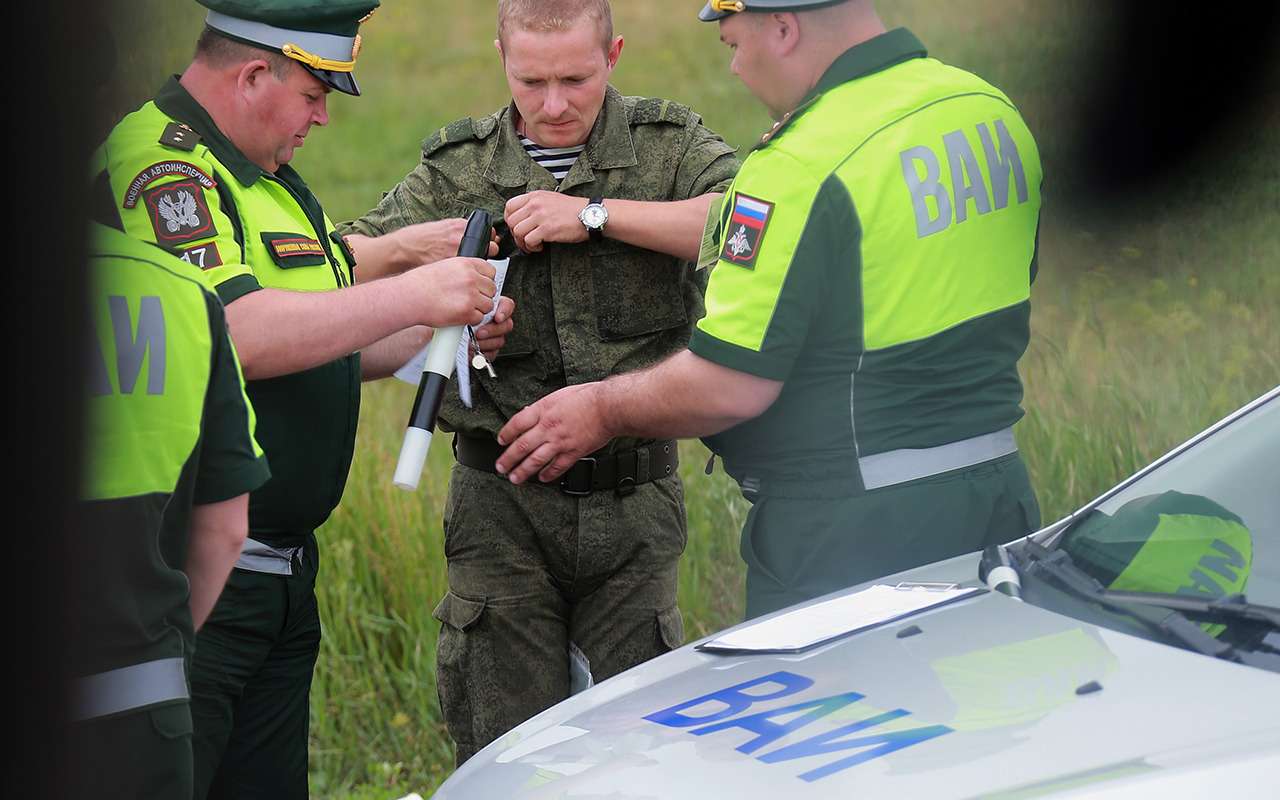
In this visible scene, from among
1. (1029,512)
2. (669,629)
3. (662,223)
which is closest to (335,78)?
(662,223)

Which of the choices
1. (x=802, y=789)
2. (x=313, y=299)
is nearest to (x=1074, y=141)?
(x=313, y=299)

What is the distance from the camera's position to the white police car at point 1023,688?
6.32 ft

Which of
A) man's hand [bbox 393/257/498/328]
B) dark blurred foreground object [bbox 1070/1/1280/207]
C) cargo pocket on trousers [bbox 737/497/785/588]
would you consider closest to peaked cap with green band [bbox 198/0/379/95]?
man's hand [bbox 393/257/498/328]

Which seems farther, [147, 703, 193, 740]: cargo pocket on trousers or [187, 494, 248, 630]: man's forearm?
[187, 494, 248, 630]: man's forearm

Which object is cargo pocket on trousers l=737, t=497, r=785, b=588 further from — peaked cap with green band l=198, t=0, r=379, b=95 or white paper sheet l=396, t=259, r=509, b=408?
peaked cap with green band l=198, t=0, r=379, b=95

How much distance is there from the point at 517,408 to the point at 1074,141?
15.7 ft

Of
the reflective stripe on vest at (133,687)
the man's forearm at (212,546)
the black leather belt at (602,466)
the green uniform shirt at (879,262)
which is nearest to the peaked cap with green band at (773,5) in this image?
the green uniform shirt at (879,262)

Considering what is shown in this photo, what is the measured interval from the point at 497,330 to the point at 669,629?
2.70 ft

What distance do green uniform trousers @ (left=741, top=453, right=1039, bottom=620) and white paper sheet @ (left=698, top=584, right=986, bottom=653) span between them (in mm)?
292

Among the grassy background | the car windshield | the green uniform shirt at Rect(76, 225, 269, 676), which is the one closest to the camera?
the green uniform shirt at Rect(76, 225, 269, 676)

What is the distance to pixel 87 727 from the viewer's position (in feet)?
7.09

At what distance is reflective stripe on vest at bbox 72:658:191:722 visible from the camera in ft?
7.20

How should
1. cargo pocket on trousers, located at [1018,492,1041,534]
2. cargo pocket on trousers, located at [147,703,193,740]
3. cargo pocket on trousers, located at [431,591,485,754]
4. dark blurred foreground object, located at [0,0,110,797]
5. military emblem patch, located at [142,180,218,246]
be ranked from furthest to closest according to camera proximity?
cargo pocket on trousers, located at [431,591,485,754], cargo pocket on trousers, located at [1018,492,1041,534], military emblem patch, located at [142,180,218,246], cargo pocket on trousers, located at [147,703,193,740], dark blurred foreground object, located at [0,0,110,797]

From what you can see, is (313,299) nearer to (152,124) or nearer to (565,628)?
(152,124)
